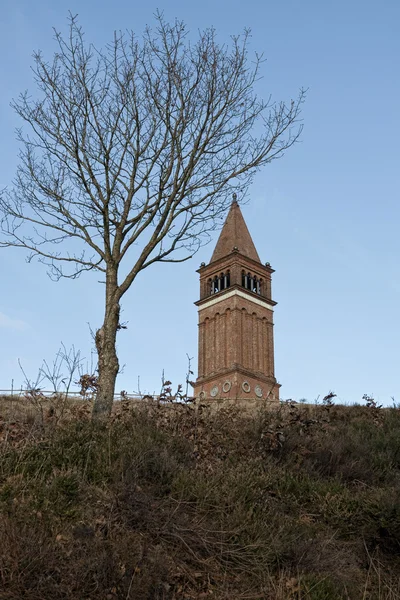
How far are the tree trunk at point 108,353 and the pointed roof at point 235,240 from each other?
40.0 m

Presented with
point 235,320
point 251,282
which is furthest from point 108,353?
point 251,282

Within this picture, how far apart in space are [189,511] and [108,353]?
373 cm

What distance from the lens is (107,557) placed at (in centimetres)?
409

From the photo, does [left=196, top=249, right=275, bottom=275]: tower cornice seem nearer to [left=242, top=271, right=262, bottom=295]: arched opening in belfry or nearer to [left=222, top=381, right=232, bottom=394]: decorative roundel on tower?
[left=242, top=271, right=262, bottom=295]: arched opening in belfry

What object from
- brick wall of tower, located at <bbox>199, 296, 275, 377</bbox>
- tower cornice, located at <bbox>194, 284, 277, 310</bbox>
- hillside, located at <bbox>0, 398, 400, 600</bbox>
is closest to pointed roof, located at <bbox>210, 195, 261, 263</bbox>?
tower cornice, located at <bbox>194, 284, 277, 310</bbox>

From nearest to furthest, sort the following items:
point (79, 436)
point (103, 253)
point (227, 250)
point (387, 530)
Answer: point (387, 530)
point (79, 436)
point (103, 253)
point (227, 250)

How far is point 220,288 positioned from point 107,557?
1808 inches

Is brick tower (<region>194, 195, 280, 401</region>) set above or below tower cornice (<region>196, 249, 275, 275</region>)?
below

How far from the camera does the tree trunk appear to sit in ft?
26.8

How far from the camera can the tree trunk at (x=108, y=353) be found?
26.8 feet

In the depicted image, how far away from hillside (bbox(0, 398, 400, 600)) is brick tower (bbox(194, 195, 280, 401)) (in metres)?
36.3

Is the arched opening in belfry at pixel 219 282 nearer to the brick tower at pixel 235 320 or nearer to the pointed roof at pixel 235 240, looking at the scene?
the brick tower at pixel 235 320

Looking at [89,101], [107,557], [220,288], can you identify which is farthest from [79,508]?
[220,288]

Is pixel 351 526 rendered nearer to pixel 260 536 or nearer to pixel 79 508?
pixel 260 536
